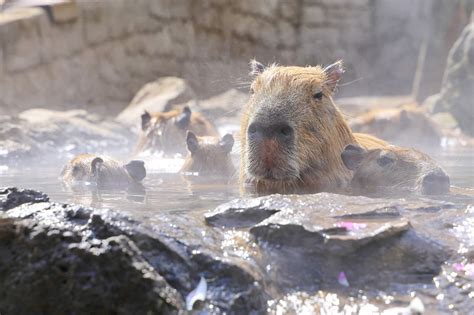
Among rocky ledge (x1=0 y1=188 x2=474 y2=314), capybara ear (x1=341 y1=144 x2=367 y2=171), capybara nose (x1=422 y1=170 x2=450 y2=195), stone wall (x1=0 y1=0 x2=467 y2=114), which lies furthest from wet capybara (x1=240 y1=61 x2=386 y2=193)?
stone wall (x1=0 y1=0 x2=467 y2=114)

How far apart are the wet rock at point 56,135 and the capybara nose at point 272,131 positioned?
207 inches

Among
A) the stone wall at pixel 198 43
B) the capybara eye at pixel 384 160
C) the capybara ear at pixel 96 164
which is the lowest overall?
the capybara ear at pixel 96 164

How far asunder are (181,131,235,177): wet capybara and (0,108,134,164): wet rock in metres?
2.65

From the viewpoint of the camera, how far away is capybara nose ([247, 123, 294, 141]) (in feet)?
15.0

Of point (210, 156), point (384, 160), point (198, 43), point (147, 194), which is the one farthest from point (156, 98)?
point (384, 160)

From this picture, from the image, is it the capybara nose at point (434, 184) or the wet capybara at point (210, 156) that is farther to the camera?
the wet capybara at point (210, 156)

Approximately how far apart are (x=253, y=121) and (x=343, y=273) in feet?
5.35

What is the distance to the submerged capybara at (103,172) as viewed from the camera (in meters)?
6.20

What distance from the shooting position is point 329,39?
16.7 m

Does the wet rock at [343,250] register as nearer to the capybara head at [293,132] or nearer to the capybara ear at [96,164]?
the capybara head at [293,132]

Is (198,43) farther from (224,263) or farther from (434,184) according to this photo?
(224,263)

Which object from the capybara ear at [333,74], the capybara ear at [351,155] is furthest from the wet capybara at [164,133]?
the capybara ear at [351,155]

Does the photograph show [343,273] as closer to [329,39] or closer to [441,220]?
[441,220]

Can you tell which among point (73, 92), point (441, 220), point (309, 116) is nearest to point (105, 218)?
point (441, 220)
